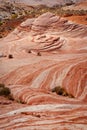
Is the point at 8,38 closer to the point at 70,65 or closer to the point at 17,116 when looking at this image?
the point at 70,65

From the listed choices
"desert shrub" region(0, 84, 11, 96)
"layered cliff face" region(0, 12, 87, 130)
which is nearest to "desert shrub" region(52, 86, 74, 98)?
"layered cliff face" region(0, 12, 87, 130)

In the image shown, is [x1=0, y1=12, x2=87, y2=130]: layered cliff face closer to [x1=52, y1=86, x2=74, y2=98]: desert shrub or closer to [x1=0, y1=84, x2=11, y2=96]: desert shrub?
[x1=52, y1=86, x2=74, y2=98]: desert shrub

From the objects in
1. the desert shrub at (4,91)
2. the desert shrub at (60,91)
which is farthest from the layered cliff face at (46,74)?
the desert shrub at (4,91)

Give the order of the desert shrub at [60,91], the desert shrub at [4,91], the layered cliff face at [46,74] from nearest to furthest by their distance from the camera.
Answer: the layered cliff face at [46,74] → the desert shrub at [4,91] → the desert shrub at [60,91]

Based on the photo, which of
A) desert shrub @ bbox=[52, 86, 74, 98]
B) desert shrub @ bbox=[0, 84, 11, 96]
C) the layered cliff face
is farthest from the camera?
desert shrub @ bbox=[52, 86, 74, 98]

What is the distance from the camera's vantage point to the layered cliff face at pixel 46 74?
53.5ft

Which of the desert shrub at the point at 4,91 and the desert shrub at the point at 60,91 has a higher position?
the desert shrub at the point at 4,91

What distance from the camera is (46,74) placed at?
2494 centimetres

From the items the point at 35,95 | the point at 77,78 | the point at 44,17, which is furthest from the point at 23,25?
the point at 35,95

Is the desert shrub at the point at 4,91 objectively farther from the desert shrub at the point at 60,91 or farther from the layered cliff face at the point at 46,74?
the desert shrub at the point at 60,91

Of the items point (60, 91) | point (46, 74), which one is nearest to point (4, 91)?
point (60, 91)

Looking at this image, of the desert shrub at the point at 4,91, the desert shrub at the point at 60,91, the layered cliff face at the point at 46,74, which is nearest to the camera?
the layered cliff face at the point at 46,74

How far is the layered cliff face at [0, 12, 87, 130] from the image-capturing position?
16.3 metres

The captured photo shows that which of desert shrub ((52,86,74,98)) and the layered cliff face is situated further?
desert shrub ((52,86,74,98))
